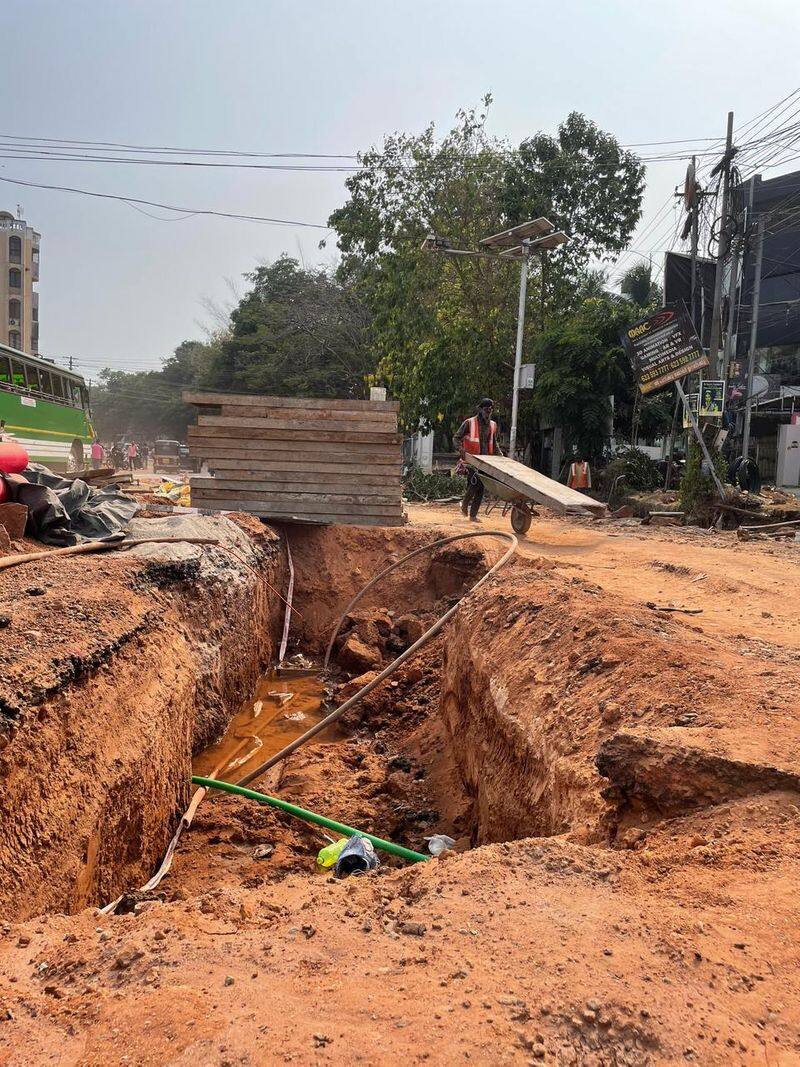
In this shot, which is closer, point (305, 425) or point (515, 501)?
point (305, 425)

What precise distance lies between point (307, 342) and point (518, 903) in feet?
101

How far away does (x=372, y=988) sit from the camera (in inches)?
70.7

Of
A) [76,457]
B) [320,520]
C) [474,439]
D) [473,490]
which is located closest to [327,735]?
[320,520]

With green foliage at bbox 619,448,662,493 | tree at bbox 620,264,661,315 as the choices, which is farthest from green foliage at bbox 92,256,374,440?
green foliage at bbox 619,448,662,493

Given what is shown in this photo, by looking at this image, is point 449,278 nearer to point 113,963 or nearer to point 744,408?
point 744,408

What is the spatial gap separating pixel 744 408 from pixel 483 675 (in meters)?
17.3

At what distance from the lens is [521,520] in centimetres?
1056

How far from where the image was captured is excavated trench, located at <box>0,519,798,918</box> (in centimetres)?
293

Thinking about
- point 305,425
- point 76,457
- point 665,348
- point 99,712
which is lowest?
point 99,712

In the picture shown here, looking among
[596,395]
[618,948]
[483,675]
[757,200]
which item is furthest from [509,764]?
[757,200]

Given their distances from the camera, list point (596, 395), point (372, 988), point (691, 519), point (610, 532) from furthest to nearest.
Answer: point (596, 395) < point (691, 519) < point (610, 532) < point (372, 988)

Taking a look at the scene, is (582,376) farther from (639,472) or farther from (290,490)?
(290,490)

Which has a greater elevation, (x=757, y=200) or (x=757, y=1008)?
(x=757, y=200)

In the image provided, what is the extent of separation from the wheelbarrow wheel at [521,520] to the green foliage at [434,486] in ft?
30.1
